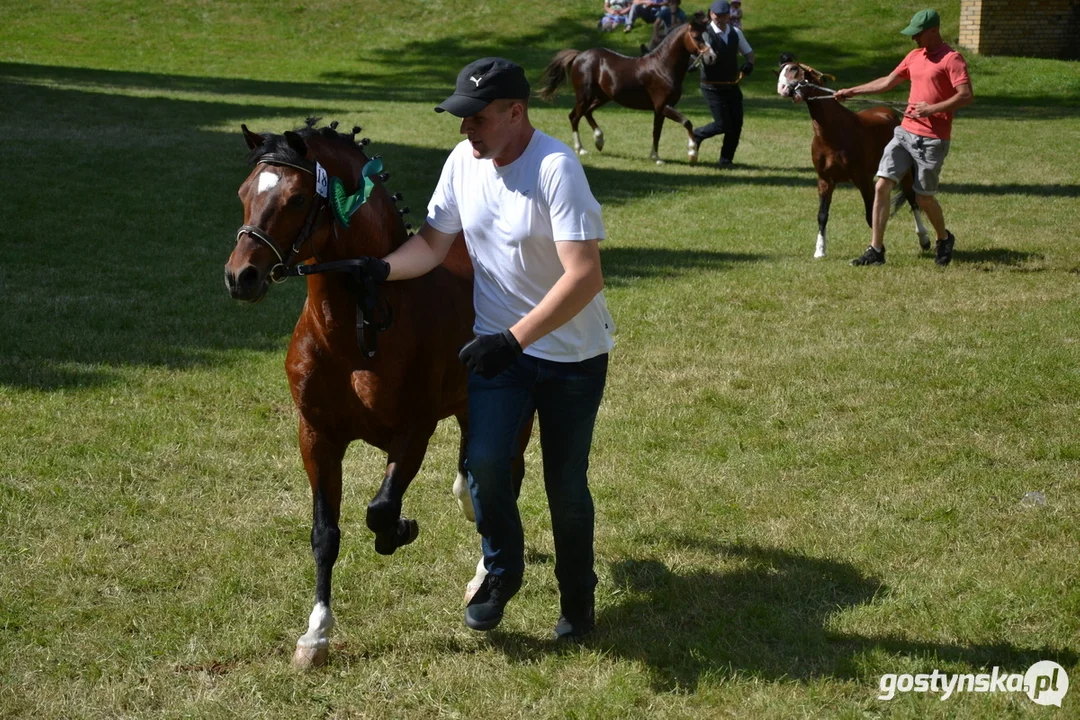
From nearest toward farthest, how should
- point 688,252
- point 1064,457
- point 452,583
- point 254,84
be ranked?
point 452,583 → point 1064,457 → point 688,252 → point 254,84

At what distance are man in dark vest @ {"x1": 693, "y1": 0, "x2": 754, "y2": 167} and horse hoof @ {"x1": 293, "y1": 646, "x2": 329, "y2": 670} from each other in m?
14.7

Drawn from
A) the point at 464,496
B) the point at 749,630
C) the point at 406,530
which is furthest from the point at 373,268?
the point at 749,630

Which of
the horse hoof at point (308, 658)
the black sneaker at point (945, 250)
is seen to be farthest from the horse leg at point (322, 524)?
the black sneaker at point (945, 250)

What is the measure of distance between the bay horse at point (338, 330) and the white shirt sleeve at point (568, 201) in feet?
2.41

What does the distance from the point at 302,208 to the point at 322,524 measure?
1252 millimetres

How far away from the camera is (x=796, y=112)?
84.0 feet

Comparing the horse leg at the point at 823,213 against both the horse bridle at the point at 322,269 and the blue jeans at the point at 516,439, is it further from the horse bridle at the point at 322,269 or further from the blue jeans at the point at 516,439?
the horse bridle at the point at 322,269

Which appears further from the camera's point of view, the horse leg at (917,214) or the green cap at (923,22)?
the horse leg at (917,214)

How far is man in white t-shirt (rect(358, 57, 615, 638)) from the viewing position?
398cm

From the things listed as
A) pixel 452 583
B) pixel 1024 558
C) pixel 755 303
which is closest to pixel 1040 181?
pixel 755 303

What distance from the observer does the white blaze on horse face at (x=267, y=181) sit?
4.10 meters

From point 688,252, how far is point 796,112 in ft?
47.3

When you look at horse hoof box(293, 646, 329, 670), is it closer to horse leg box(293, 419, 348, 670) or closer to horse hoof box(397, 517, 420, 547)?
horse leg box(293, 419, 348, 670)

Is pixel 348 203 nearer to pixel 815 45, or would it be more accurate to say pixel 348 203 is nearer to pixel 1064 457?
pixel 1064 457
